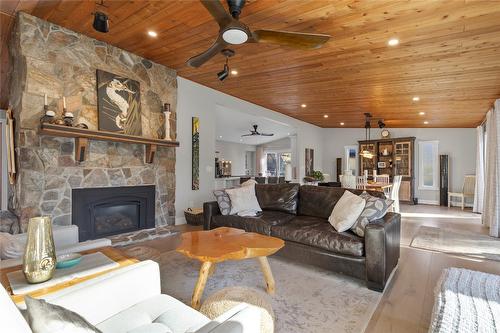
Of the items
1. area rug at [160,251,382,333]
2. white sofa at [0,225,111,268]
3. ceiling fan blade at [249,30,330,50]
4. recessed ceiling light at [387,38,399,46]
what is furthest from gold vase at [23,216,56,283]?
recessed ceiling light at [387,38,399,46]

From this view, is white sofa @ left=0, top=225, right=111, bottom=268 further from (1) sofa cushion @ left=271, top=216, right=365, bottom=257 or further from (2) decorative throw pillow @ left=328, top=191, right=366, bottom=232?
(2) decorative throw pillow @ left=328, top=191, right=366, bottom=232

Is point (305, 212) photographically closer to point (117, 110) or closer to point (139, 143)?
point (139, 143)

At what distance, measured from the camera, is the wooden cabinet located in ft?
27.5

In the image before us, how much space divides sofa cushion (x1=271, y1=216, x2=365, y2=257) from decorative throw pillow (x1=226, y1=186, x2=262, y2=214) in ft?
2.33

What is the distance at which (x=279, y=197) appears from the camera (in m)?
3.94

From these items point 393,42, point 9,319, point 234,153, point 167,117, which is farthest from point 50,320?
point 234,153

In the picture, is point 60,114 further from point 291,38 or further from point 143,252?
point 291,38

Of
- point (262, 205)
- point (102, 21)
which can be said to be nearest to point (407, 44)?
point (262, 205)

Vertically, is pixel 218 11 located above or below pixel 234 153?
above

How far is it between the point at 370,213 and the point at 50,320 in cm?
270

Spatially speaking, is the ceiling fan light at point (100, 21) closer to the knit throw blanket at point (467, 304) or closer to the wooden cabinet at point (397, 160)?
the knit throw blanket at point (467, 304)

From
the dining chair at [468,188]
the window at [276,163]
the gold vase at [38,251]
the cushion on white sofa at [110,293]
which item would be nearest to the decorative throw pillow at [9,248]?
the gold vase at [38,251]

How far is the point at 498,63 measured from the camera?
3359 mm

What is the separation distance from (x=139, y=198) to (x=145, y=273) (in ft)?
10.2
